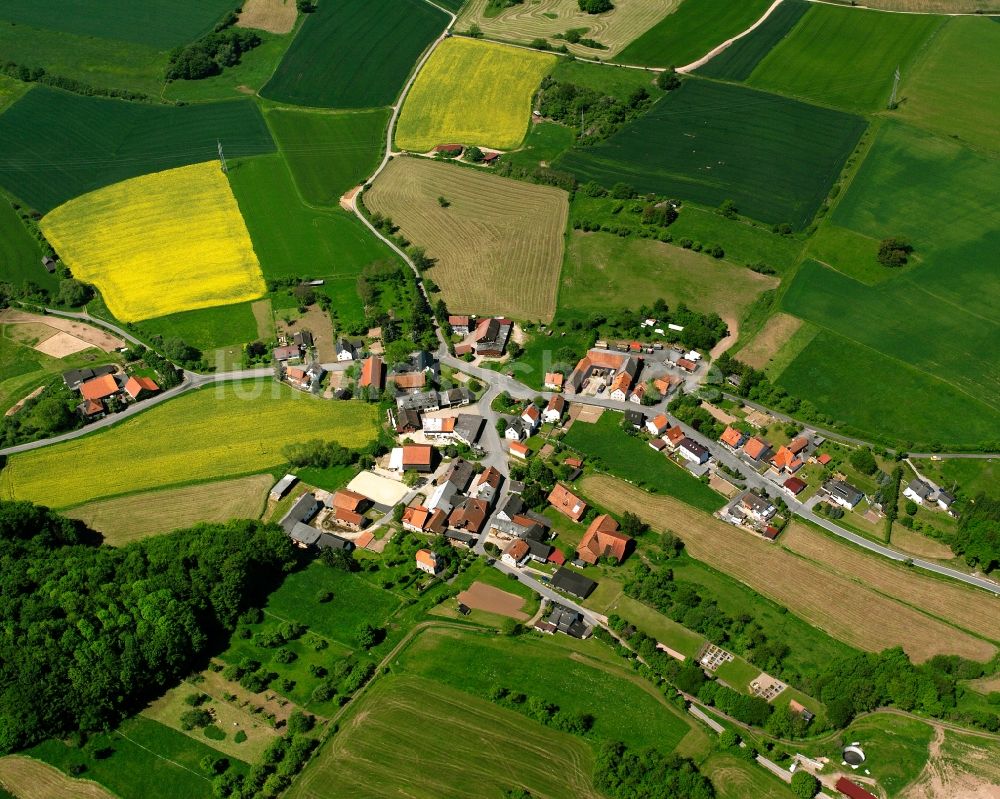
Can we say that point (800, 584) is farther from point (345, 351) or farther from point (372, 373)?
point (345, 351)

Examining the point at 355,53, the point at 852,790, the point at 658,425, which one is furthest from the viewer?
the point at 355,53

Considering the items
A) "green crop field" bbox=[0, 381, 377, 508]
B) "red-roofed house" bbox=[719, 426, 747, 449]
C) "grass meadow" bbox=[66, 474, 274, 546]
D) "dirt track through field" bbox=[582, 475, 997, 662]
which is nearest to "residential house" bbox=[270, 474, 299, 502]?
"grass meadow" bbox=[66, 474, 274, 546]

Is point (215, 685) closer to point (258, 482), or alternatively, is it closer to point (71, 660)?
point (71, 660)

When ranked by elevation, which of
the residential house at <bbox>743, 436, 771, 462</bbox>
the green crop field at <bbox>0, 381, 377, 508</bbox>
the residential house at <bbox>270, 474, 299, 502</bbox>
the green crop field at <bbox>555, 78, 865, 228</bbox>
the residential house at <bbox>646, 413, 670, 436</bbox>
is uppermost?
the green crop field at <bbox>555, 78, 865, 228</bbox>

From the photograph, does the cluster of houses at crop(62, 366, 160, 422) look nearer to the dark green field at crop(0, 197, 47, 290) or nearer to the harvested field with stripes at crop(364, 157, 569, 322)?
the dark green field at crop(0, 197, 47, 290)

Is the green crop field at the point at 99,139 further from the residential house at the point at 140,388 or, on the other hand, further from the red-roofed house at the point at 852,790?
the red-roofed house at the point at 852,790

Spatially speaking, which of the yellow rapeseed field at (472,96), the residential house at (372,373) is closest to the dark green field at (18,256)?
the residential house at (372,373)

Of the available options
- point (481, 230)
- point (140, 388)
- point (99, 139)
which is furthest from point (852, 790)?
point (99, 139)

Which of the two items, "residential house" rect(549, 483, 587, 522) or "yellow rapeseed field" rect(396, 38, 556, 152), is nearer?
"residential house" rect(549, 483, 587, 522)

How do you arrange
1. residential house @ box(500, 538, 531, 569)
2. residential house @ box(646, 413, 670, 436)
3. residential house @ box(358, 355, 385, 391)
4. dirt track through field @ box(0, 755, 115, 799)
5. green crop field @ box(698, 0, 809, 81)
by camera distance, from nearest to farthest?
dirt track through field @ box(0, 755, 115, 799) → residential house @ box(500, 538, 531, 569) → residential house @ box(646, 413, 670, 436) → residential house @ box(358, 355, 385, 391) → green crop field @ box(698, 0, 809, 81)
